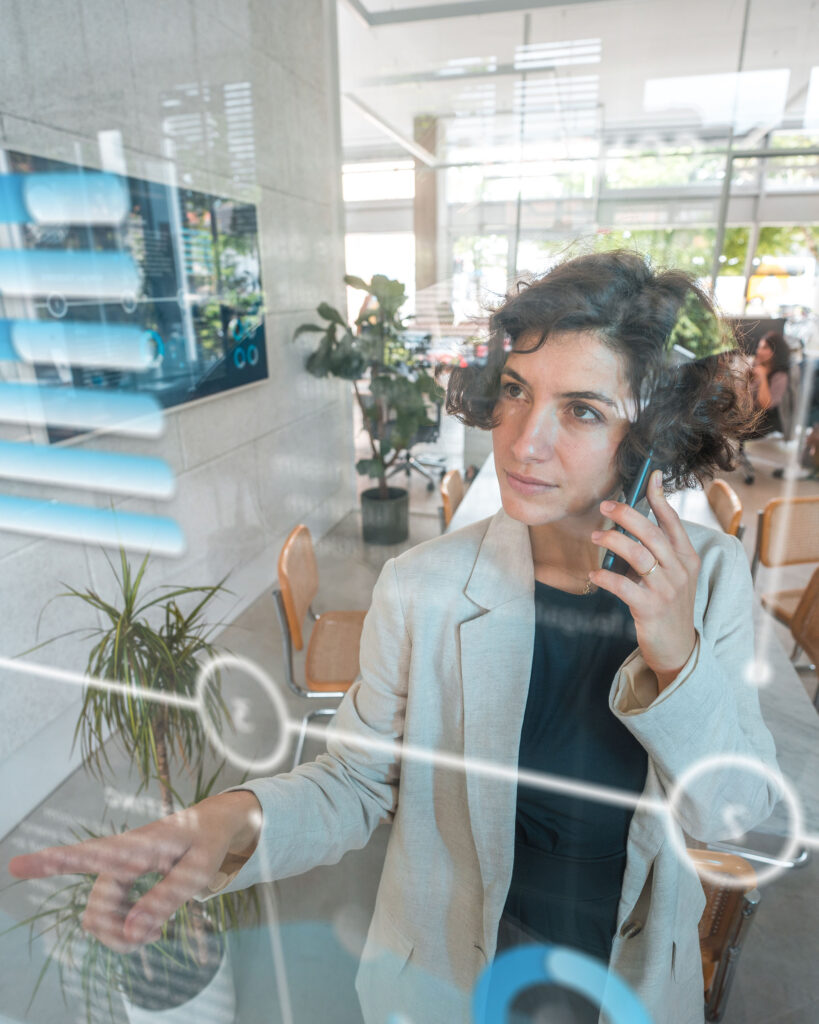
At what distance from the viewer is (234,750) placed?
179 centimetres

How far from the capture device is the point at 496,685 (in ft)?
2.43

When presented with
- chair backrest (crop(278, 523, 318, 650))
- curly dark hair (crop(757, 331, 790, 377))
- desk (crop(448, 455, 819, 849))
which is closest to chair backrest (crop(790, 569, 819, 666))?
desk (crop(448, 455, 819, 849))

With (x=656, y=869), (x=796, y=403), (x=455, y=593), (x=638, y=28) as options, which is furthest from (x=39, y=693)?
(x=796, y=403)

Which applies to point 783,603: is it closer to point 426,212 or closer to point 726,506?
point 726,506

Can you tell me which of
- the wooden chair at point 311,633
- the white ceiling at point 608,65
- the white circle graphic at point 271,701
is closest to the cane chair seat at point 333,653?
the wooden chair at point 311,633

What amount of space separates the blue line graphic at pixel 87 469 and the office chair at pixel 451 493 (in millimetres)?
1143

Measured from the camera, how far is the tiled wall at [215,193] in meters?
1.83

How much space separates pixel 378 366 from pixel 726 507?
6.43 feet

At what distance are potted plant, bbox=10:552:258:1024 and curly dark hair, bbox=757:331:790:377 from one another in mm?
3516

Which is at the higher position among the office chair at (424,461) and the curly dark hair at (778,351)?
the curly dark hair at (778,351)

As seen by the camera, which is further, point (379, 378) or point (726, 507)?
point (379, 378)

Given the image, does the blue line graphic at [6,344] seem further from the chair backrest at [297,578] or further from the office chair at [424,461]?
the office chair at [424,461]

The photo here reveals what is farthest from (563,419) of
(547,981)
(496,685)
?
(547,981)

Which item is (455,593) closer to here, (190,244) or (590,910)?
(590,910)
